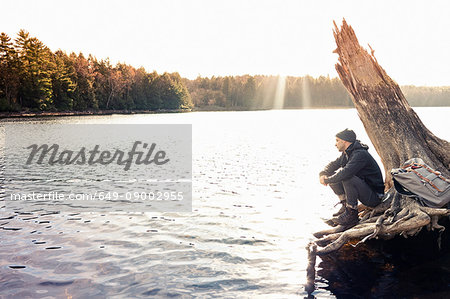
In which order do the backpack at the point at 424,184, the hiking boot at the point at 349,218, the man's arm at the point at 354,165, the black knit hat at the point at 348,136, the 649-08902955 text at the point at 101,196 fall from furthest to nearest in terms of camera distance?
the 649-08902955 text at the point at 101,196, the hiking boot at the point at 349,218, the black knit hat at the point at 348,136, the man's arm at the point at 354,165, the backpack at the point at 424,184

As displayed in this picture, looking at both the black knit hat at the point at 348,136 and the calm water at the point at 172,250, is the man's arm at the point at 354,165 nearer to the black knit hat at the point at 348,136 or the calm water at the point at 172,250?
the black knit hat at the point at 348,136

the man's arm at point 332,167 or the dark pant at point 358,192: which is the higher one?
the man's arm at point 332,167

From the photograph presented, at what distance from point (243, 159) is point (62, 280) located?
2125 centimetres

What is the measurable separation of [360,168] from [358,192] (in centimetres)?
71

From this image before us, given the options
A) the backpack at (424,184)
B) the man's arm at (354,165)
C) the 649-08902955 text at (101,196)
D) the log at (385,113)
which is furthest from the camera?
the 649-08902955 text at (101,196)

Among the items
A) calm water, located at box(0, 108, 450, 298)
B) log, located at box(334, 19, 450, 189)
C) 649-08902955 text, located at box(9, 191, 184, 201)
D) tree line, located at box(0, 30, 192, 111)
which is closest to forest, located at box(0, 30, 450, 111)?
tree line, located at box(0, 30, 192, 111)

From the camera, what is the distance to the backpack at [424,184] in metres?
6.78

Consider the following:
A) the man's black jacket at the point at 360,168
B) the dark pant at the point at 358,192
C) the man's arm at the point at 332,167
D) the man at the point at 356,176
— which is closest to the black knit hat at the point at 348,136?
the man at the point at 356,176

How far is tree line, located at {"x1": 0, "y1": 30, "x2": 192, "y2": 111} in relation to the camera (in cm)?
8512

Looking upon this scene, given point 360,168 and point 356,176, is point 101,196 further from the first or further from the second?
point 360,168

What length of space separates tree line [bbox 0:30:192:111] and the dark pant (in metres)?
89.7

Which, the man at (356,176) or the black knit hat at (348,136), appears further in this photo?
the black knit hat at (348,136)

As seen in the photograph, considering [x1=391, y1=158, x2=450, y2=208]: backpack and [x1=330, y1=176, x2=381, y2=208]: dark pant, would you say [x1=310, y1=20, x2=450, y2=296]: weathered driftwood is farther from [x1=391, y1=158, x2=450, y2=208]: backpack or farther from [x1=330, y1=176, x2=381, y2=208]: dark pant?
[x1=391, y1=158, x2=450, y2=208]: backpack

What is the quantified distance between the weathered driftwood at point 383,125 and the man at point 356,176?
0.39m
